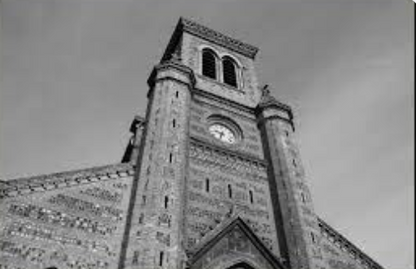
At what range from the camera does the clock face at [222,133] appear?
20344mm

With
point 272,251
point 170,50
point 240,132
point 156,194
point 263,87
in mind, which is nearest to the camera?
point 156,194

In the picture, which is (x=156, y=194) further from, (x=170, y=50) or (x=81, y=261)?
(x=170, y=50)

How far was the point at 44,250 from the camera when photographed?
488 inches

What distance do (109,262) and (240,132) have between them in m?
10.3

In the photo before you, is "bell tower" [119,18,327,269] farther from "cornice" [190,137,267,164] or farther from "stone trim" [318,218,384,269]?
"stone trim" [318,218,384,269]

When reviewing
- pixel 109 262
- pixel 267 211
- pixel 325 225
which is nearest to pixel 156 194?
pixel 109 262

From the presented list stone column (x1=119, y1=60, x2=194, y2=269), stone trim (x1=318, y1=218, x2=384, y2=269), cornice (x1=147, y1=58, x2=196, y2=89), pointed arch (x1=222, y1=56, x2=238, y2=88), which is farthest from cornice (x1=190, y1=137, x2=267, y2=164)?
pointed arch (x1=222, y1=56, x2=238, y2=88)

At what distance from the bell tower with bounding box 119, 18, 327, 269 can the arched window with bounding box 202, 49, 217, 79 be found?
1.03 meters

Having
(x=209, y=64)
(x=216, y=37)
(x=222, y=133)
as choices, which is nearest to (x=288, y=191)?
(x=222, y=133)

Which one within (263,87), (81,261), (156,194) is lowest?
(81,261)

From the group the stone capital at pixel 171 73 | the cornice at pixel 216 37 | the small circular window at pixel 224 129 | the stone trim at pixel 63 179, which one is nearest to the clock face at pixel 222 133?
the small circular window at pixel 224 129

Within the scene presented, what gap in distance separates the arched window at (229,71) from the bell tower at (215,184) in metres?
1.37

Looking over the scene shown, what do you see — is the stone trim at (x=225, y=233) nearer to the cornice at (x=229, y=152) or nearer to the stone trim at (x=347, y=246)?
the stone trim at (x=347, y=246)

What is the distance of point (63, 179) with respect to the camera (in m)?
14.6
